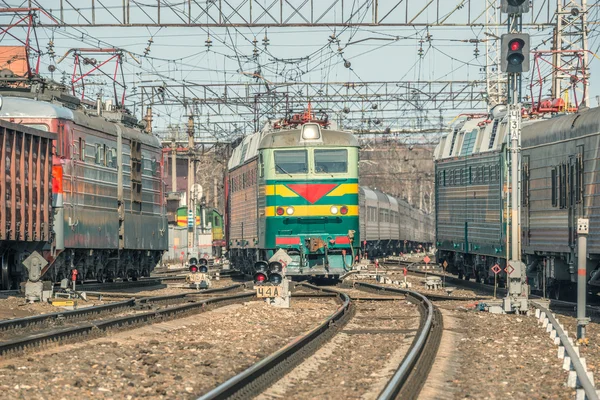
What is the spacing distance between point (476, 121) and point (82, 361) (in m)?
20.9

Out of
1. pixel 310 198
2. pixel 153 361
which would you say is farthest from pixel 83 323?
pixel 310 198

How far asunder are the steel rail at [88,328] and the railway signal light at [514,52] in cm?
686

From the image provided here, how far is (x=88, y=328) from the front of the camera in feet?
48.2

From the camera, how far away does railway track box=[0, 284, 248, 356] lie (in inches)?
512

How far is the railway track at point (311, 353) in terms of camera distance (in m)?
9.64

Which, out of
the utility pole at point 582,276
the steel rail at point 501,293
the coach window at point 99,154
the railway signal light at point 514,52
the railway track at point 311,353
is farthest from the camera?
the coach window at point 99,154

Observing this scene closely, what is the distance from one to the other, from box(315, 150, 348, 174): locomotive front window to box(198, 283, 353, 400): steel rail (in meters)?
12.1

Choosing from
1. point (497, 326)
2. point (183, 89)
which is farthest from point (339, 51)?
point (497, 326)

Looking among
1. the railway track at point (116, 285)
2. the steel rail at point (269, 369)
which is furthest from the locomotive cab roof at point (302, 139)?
the steel rail at point (269, 369)

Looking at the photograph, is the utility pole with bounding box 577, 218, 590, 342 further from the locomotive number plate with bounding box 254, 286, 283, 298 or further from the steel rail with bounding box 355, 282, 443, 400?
the locomotive number plate with bounding box 254, 286, 283, 298

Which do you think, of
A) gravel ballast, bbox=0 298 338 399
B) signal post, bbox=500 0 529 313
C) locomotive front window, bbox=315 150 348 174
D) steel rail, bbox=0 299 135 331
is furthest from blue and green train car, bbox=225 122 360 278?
gravel ballast, bbox=0 298 338 399

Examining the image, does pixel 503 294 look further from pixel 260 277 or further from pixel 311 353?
pixel 311 353

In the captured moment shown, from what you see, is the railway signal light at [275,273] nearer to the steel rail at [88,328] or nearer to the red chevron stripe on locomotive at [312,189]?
the steel rail at [88,328]

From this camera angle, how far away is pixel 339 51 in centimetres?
4169
